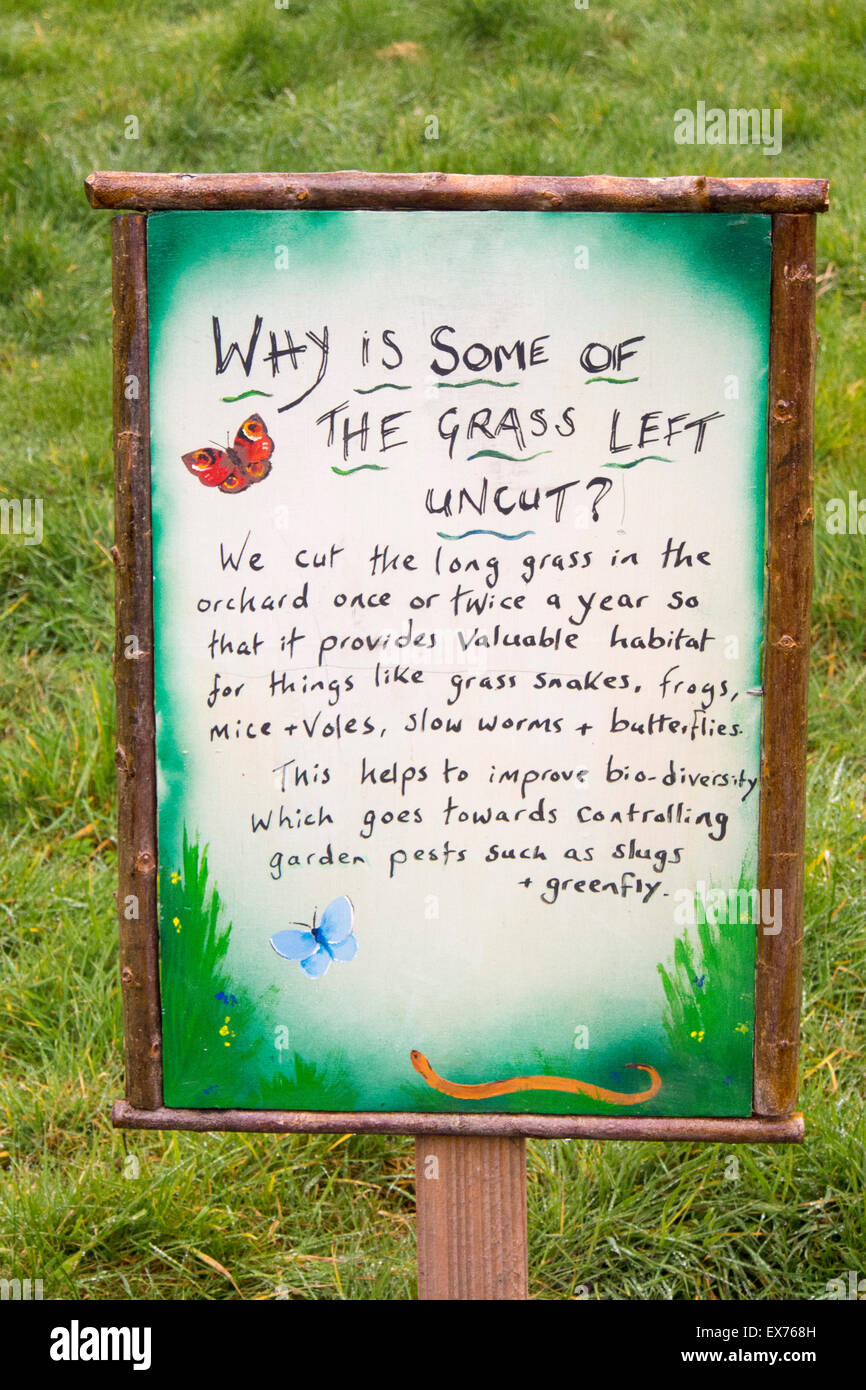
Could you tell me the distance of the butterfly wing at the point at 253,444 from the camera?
151cm

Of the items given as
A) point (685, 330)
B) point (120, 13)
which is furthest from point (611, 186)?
point (120, 13)

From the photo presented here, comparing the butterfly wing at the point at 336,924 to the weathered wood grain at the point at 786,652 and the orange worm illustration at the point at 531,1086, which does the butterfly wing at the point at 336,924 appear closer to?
the orange worm illustration at the point at 531,1086

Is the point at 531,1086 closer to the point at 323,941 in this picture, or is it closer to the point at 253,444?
the point at 323,941

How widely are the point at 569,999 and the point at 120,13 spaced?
5.51 meters

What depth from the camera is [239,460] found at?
151cm

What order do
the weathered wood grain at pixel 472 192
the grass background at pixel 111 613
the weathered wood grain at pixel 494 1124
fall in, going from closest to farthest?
the weathered wood grain at pixel 472 192 < the weathered wood grain at pixel 494 1124 < the grass background at pixel 111 613

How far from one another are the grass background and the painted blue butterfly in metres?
0.72

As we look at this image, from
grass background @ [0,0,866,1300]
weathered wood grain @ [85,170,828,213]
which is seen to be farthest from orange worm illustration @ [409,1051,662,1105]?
weathered wood grain @ [85,170,828,213]

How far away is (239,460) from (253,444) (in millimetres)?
24

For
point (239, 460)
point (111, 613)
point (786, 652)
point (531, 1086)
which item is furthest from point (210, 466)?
point (111, 613)

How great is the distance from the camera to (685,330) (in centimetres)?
147

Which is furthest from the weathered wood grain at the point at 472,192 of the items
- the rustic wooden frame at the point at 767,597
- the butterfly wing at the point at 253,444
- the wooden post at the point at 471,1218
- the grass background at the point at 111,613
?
the grass background at the point at 111,613

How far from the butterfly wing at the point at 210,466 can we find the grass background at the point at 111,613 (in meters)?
1.14
